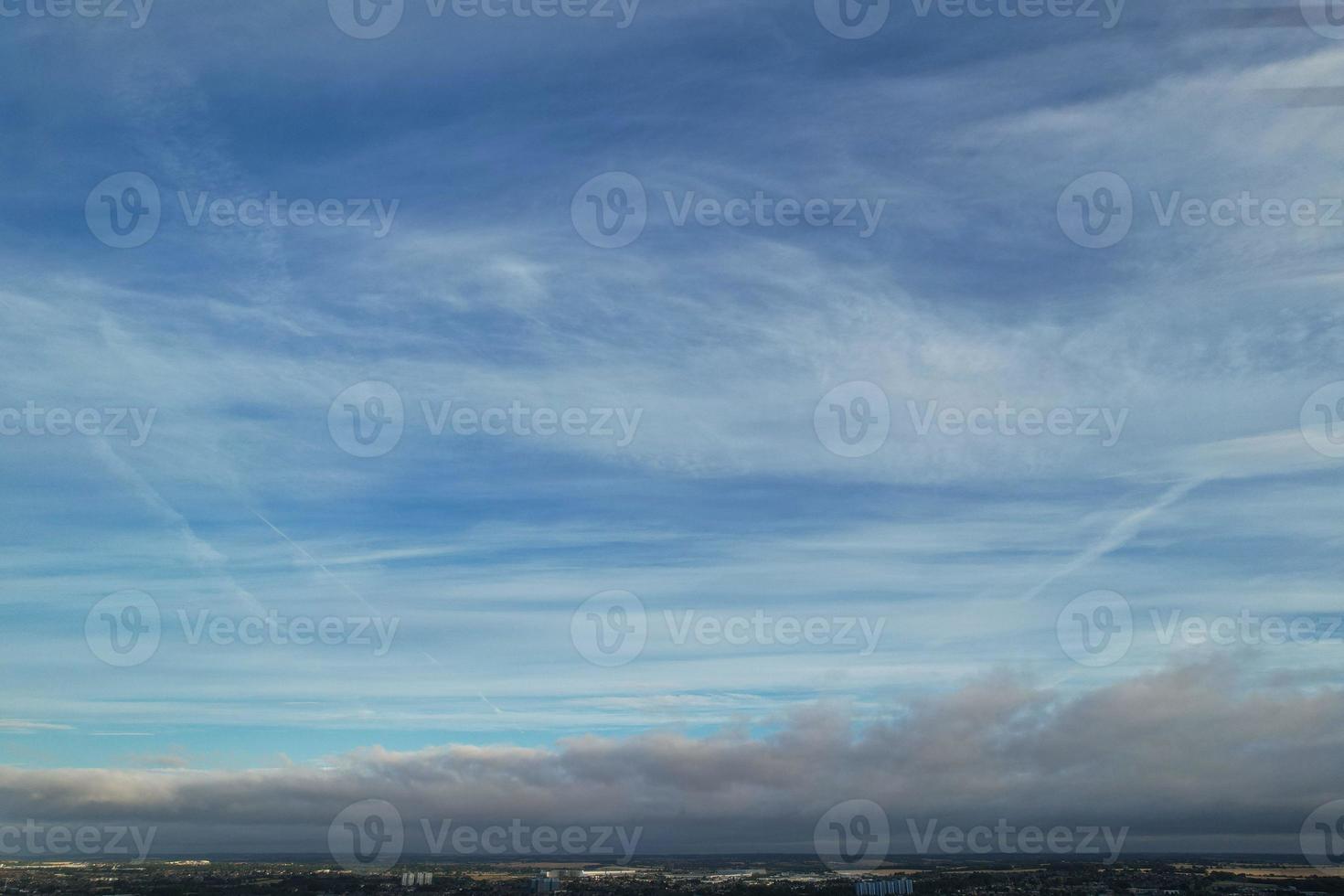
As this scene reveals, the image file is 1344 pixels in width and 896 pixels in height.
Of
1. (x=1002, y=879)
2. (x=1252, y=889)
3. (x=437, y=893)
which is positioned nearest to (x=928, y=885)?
(x=1002, y=879)

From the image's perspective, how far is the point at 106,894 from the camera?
381 feet

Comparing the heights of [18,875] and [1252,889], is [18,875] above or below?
above

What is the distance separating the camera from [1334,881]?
136750 mm

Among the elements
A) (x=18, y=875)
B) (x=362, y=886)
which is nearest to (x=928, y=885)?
(x=362, y=886)

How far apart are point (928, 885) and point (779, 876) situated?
1693 inches

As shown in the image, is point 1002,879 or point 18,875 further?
point 1002,879

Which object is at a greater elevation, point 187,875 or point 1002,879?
point 187,875

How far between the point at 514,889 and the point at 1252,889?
108221 mm

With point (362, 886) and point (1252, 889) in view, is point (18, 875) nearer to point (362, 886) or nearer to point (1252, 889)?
point (362, 886)

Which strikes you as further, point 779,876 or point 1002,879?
point 779,876

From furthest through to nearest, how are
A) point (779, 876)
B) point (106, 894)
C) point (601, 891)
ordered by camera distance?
point (779, 876) < point (601, 891) < point (106, 894)

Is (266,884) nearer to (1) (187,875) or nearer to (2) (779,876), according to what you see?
(1) (187,875)

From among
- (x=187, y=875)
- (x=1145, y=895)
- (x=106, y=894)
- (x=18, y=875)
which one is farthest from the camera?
(x=187, y=875)

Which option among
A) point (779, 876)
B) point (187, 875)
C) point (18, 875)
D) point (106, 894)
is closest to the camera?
point (106, 894)
